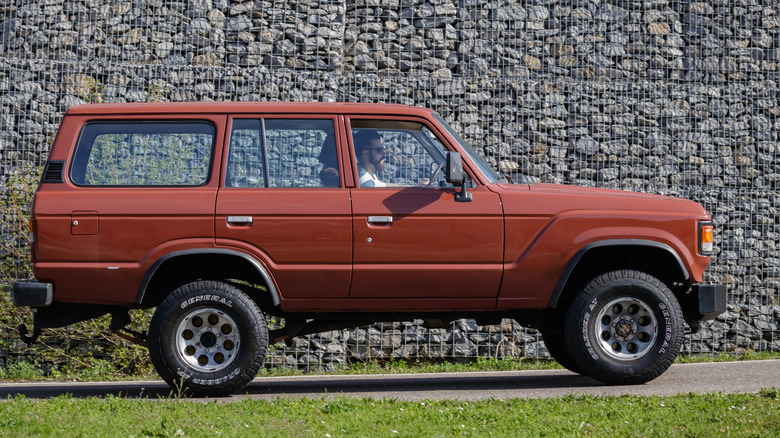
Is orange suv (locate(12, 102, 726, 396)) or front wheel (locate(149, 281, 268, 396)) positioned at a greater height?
orange suv (locate(12, 102, 726, 396))

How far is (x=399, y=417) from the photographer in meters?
5.96

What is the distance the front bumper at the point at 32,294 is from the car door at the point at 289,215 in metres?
1.31

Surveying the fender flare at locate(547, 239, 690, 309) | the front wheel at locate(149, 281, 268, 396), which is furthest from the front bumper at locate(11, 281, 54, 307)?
the fender flare at locate(547, 239, 690, 309)

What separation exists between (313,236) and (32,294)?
2.07 m

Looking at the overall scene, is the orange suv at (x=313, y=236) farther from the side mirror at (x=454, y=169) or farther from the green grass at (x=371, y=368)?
the green grass at (x=371, y=368)

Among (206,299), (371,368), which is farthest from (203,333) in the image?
(371,368)

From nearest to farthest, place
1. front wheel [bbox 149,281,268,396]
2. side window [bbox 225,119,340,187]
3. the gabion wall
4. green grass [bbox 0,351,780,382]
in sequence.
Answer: front wheel [bbox 149,281,268,396] → side window [bbox 225,119,340,187] → green grass [bbox 0,351,780,382] → the gabion wall

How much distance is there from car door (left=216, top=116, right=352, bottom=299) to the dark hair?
172mm

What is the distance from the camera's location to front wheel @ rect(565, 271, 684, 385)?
7199 millimetres

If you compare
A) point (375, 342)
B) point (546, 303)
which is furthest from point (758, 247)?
point (546, 303)

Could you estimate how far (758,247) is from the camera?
465 inches

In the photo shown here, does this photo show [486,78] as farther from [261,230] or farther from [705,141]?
[261,230]

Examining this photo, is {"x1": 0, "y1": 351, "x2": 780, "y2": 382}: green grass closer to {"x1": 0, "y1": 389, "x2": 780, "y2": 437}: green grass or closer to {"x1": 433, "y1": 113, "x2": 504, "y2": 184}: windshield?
{"x1": 433, "y1": 113, "x2": 504, "y2": 184}: windshield

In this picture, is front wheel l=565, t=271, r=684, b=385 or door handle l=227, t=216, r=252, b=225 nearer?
door handle l=227, t=216, r=252, b=225
